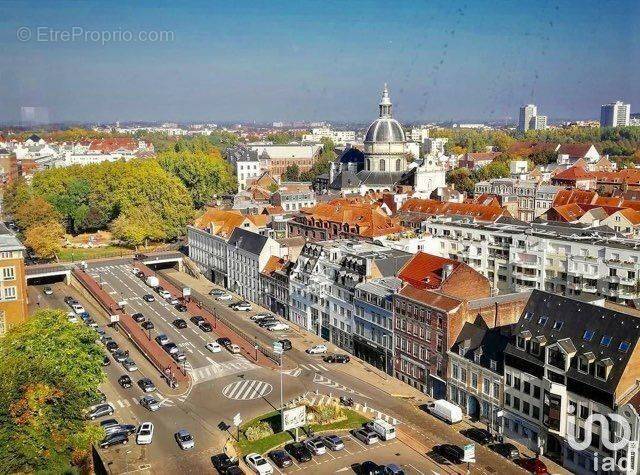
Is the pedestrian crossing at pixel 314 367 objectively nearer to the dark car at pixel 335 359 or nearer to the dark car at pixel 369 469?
the dark car at pixel 335 359

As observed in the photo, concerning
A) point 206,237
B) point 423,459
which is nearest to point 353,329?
point 423,459

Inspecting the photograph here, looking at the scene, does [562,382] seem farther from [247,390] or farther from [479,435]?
[247,390]

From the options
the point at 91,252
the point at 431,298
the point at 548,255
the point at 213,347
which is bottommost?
the point at 213,347

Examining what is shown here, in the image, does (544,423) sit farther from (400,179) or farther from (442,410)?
(400,179)

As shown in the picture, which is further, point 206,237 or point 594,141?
point 594,141

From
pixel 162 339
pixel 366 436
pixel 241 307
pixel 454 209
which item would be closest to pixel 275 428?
pixel 366 436

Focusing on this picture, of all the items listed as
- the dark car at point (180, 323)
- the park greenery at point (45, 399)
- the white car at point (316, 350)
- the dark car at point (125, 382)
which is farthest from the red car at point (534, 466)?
the dark car at point (180, 323)

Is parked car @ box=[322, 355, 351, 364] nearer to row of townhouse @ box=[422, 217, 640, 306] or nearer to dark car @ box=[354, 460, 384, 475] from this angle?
dark car @ box=[354, 460, 384, 475]
